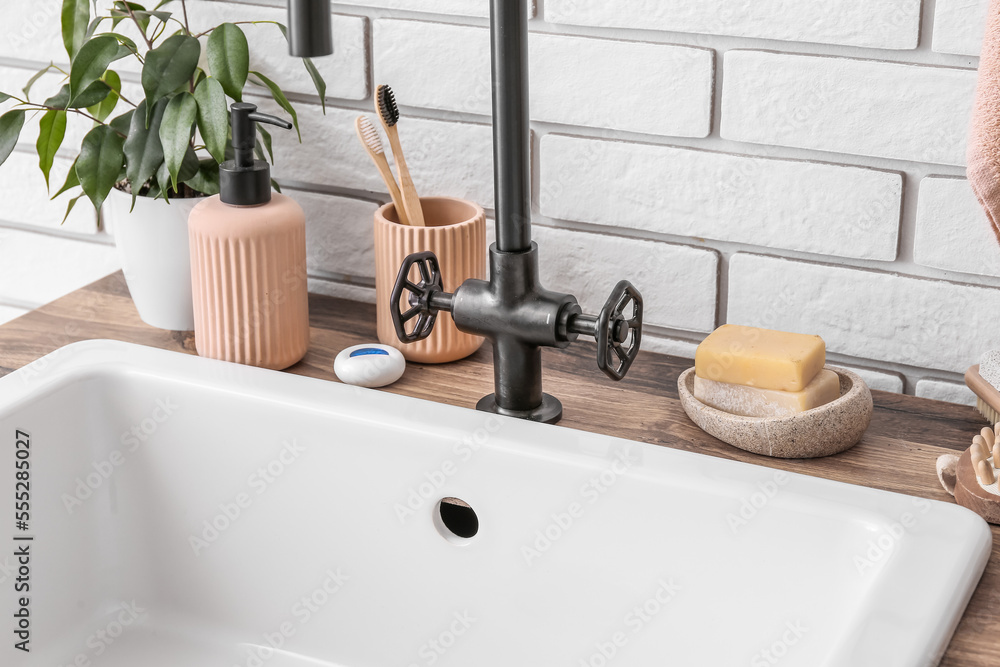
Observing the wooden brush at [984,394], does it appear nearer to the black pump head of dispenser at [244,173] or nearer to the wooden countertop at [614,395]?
the wooden countertop at [614,395]

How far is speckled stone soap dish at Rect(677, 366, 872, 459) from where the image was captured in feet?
2.20

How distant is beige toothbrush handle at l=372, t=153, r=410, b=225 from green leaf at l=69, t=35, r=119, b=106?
212 mm

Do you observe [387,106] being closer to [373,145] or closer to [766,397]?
[373,145]

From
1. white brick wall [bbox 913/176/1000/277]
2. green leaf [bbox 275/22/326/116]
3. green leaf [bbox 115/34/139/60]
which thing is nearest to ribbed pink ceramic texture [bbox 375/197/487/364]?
green leaf [bbox 275/22/326/116]

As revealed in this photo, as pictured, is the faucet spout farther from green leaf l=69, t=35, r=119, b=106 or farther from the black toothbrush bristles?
green leaf l=69, t=35, r=119, b=106

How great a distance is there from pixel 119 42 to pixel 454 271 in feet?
1.06

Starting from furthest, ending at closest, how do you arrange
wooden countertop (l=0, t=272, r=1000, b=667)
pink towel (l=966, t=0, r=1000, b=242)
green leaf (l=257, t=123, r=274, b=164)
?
green leaf (l=257, t=123, r=274, b=164), wooden countertop (l=0, t=272, r=1000, b=667), pink towel (l=966, t=0, r=1000, b=242)

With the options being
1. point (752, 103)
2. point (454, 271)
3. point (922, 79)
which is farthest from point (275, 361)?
point (922, 79)

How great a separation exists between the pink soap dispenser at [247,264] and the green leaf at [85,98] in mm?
128

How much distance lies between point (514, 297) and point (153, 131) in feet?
1.07

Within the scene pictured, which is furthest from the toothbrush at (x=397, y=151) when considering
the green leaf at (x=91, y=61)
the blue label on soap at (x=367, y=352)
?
the green leaf at (x=91, y=61)

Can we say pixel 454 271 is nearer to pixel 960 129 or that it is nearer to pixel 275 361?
pixel 275 361

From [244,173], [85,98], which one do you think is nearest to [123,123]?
[85,98]

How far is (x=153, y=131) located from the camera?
80cm
